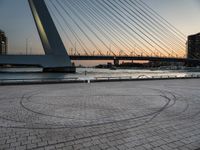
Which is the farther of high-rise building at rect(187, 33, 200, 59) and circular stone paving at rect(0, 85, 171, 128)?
high-rise building at rect(187, 33, 200, 59)

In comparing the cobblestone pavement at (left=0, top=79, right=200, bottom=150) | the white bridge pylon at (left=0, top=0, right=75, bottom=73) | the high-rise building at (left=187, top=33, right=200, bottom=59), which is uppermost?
the high-rise building at (left=187, top=33, right=200, bottom=59)

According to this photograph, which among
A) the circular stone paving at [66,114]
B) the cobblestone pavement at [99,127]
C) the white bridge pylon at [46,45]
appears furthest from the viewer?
the white bridge pylon at [46,45]

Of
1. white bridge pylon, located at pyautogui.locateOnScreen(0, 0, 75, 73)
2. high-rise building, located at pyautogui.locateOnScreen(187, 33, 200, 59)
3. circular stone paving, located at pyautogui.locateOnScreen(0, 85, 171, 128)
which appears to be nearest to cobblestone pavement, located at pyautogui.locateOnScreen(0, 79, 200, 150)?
circular stone paving, located at pyautogui.locateOnScreen(0, 85, 171, 128)

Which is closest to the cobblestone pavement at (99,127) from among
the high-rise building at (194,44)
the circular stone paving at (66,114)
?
the circular stone paving at (66,114)

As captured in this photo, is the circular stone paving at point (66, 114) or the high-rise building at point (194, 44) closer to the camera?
the circular stone paving at point (66, 114)

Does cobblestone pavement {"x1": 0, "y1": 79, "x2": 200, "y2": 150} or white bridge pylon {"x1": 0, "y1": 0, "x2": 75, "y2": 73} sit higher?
white bridge pylon {"x1": 0, "y1": 0, "x2": 75, "y2": 73}

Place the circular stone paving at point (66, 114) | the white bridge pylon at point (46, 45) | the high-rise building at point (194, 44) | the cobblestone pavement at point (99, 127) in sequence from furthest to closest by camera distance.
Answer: the high-rise building at point (194, 44) < the white bridge pylon at point (46, 45) < the circular stone paving at point (66, 114) < the cobblestone pavement at point (99, 127)

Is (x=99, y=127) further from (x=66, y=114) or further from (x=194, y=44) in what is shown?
(x=194, y=44)

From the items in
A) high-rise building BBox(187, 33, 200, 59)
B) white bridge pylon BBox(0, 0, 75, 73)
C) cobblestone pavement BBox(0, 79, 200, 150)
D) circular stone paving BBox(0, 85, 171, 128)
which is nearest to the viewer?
cobblestone pavement BBox(0, 79, 200, 150)

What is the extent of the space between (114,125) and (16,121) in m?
2.63

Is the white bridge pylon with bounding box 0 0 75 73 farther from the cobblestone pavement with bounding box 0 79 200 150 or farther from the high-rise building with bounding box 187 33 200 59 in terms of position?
the high-rise building with bounding box 187 33 200 59

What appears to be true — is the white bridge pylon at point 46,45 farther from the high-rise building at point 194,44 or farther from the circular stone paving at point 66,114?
the high-rise building at point 194,44

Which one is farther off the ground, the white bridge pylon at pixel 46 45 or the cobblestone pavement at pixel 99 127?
the white bridge pylon at pixel 46 45

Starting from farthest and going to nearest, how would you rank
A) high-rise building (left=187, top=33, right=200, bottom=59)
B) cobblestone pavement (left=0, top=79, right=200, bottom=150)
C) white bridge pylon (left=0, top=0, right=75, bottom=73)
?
high-rise building (left=187, top=33, right=200, bottom=59) → white bridge pylon (left=0, top=0, right=75, bottom=73) → cobblestone pavement (left=0, top=79, right=200, bottom=150)
